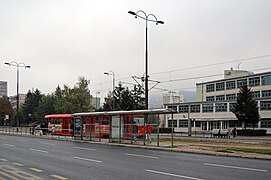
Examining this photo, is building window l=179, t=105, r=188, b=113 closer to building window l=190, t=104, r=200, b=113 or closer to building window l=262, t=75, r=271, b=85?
building window l=190, t=104, r=200, b=113

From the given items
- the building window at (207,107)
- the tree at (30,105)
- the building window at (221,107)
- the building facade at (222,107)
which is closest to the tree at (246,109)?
the building facade at (222,107)

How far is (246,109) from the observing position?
63094mm

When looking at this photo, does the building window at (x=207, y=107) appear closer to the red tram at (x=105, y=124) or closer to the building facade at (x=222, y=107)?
the building facade at (x=222, y=107)

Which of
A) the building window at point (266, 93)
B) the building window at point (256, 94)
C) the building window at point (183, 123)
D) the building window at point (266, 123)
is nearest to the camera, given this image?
the building window at point (266, 123)

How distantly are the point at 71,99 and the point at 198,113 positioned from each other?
99.4ft

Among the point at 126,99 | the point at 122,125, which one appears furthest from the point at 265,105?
the point at 122,125

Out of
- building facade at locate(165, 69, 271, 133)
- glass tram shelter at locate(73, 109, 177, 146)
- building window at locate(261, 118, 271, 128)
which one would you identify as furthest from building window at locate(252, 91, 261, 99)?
glass tram shelter at locate(73, 109, 177, 146)

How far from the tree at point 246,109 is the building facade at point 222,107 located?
5.14 meters

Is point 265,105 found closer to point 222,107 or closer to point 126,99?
point 222,107

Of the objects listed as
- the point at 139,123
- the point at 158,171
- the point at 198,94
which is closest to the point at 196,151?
the point at 139,123

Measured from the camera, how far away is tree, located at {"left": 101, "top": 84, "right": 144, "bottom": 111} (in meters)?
81.3

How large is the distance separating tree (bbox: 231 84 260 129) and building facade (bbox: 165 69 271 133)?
16.9 feet

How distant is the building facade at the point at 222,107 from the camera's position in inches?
2725

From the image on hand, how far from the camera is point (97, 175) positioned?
11.5m
